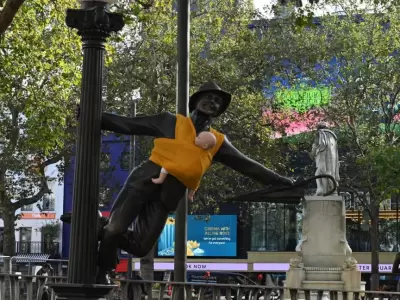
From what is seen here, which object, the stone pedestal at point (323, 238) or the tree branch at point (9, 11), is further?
the stone pedestal at point (323, 238)

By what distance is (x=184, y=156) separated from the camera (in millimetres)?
5797

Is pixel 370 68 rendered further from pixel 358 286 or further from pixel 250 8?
pixel 358 286

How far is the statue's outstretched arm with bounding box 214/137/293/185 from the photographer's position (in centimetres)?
616

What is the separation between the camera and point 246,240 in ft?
178

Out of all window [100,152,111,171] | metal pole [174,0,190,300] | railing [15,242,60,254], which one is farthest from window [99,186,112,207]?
railing [15,242,60,254]

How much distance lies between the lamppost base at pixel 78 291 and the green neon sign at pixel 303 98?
2708cm

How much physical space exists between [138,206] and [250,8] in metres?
26.3

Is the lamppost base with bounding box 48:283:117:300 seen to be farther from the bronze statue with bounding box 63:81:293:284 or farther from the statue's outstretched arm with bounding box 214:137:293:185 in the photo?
the statue's outstretched arm with bounding box 214:137:293:185

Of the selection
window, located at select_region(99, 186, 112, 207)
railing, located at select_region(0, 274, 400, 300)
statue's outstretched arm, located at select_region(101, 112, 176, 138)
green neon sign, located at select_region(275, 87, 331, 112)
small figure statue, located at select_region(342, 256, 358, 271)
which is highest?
green neon sign, located at select_region(275, 87, 331, 112)

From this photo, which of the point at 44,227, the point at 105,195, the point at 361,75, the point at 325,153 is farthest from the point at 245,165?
the point at 44,227

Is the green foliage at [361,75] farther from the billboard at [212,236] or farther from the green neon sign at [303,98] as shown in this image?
the billboard at [212,236]

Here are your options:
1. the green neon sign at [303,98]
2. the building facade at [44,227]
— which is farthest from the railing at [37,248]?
the green neon sign at [303,98]

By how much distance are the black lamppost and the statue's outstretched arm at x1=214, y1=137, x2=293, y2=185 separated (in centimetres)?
88

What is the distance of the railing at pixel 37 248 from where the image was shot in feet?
201
